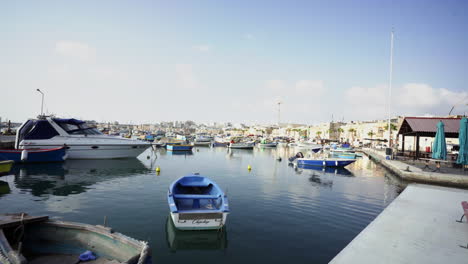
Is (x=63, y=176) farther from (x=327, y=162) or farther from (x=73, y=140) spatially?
(x=327, y=162)

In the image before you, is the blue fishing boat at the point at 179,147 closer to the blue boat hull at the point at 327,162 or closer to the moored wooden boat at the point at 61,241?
the blue boat hull at the point at 327,162

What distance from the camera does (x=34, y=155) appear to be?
90.7ft

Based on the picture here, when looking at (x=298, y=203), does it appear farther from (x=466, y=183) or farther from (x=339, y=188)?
(x=466, y=183)

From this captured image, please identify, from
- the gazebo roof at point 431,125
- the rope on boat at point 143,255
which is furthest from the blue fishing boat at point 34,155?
the gazebo roof at point 431,125

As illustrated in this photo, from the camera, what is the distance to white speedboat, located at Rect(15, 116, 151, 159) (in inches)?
1161

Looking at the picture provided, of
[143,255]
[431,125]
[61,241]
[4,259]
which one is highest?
[431,125]

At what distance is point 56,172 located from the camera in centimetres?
2403

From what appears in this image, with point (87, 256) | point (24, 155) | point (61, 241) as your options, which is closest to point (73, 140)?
point (24, 155)

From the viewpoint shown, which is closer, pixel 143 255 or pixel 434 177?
pixel 143 255

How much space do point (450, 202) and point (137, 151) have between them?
35.9m

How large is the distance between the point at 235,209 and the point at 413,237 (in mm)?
8349

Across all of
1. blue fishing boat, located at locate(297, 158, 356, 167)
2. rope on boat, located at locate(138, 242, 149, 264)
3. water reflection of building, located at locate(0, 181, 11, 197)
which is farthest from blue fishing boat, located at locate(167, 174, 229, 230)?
blue fishing boat, located at locate(297, 158, 356, 167)

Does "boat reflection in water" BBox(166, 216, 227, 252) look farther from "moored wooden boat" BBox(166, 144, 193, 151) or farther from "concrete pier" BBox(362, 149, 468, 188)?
"moored wooden boat" BBox(166, 144, 193, 151)

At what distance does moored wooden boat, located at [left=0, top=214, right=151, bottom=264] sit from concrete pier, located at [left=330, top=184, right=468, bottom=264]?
591 cm
